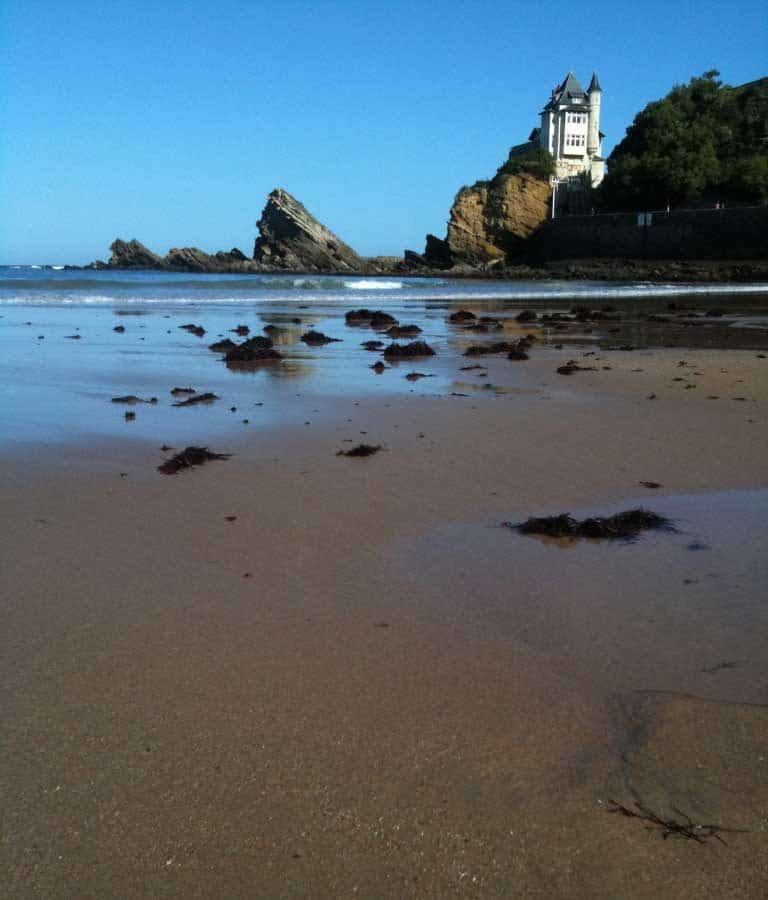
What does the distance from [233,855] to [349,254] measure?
97419 mm

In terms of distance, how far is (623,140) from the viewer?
246ft

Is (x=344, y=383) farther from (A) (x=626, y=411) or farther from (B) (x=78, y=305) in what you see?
(B) (x=78, y=305)

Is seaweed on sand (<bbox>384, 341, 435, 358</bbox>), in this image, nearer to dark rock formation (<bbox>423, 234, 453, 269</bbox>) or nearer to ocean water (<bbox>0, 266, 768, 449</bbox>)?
ocean water (<bbox>0, 266, 768, 449</bbox>)

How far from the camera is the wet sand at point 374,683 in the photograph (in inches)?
58.5

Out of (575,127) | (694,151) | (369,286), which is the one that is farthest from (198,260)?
(369,286)

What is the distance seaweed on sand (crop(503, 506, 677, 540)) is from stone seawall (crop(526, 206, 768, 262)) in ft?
179

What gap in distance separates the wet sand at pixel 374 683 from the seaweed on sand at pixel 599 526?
93 mm

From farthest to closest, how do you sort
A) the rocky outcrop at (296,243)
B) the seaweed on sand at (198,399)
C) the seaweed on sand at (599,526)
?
the rocky outcrop at (296,243) < the seaweed on sand at (198,399) < the seaweed on sand at (599,526)

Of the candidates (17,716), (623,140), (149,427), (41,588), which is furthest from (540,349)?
(623,140)

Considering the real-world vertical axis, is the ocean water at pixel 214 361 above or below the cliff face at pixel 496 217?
below

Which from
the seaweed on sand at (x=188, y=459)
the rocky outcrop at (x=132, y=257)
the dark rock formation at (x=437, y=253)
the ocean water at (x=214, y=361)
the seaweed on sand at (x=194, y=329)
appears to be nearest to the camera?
the seaweed on sand at (x=188, y=459)

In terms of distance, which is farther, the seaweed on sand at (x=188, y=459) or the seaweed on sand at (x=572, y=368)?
the seaweed on sand at (x=572, y=368)

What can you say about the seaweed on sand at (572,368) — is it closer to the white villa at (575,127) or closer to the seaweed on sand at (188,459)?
the seaweed on sand at (188,459)

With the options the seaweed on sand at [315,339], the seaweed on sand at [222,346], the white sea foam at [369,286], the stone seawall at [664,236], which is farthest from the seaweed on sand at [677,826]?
the stone seawall at [664,236]
